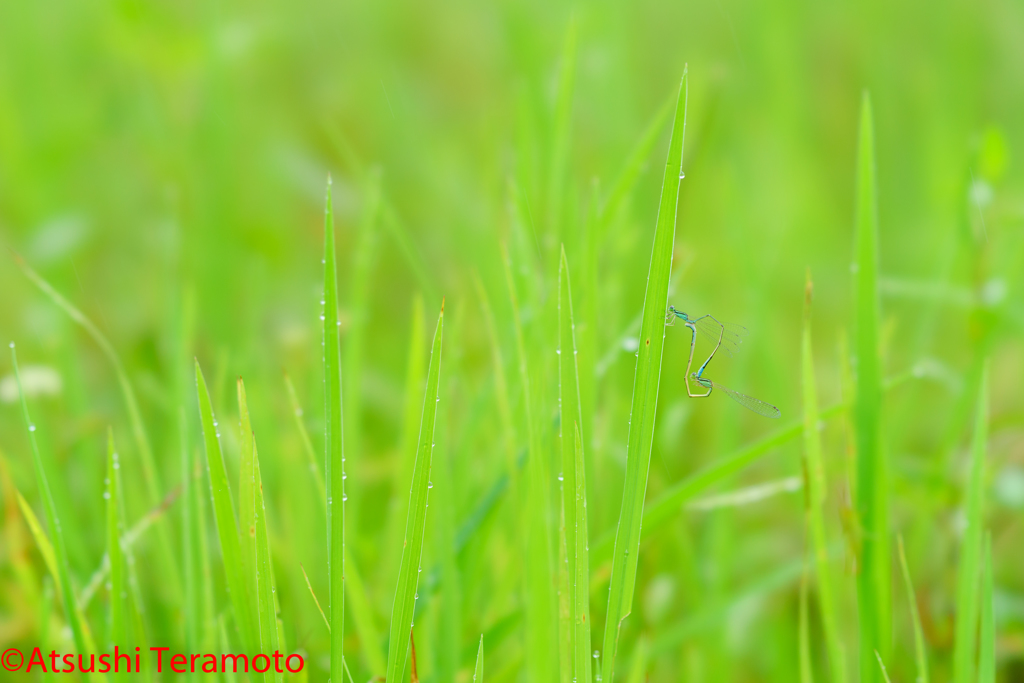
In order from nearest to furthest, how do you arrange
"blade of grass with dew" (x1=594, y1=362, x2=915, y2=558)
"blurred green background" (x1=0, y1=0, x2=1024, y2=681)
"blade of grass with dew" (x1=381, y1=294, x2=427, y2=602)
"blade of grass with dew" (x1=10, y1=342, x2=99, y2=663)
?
"blade of grass with dew" (x1=10, y1=342, x2=99, y2=663)
"blade of grass with dew" (x1=594, y1=362, x2=915, y2=558)
"blade of grass with dew" (x1=381, y1=294, x2=427, y2=602)
"blurred green background" (x1=0, y1=0, x2=1024, y2=681)

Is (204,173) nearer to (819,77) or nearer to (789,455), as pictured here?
(789,455)

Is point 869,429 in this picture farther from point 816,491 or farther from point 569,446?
point 569,446

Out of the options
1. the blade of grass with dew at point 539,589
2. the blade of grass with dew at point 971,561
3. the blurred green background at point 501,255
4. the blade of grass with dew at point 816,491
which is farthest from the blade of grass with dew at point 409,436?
the blade of grass with dew at point 971,561

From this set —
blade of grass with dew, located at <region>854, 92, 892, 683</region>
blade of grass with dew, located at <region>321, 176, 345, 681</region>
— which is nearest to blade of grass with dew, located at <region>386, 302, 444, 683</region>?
blade of grass with dew, located at <region>321, 176, 345, 681</region>

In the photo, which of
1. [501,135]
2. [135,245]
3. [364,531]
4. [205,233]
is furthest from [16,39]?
[364,531]

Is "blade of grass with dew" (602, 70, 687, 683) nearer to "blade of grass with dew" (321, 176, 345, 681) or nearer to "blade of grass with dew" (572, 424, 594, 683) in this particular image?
"blade of grass with dew" (572, 424, 594, 683)
